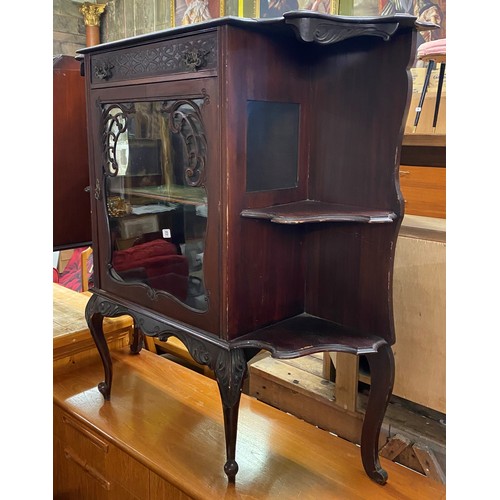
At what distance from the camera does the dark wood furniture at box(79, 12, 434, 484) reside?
1.14 m

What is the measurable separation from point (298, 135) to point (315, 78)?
139 millimetres

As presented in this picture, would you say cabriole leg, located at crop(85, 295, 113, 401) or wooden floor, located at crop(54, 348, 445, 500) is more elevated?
cabriole leg, located at crop(85, 295, 113, 401)

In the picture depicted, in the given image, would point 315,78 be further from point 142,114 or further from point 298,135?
point 142,114

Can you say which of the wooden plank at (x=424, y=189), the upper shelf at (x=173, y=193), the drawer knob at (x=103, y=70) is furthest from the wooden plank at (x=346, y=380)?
the drawer knob at (x=103, y=70)

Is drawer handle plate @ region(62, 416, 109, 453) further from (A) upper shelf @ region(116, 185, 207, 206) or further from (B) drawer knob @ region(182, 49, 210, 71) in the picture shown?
(B) drawer knob @ region(182, 49, 210, 71)

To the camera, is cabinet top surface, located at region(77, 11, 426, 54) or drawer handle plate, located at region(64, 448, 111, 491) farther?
drawer handle plate, located at region(64, 448, 111, 491)

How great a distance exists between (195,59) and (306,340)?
67 centimetres

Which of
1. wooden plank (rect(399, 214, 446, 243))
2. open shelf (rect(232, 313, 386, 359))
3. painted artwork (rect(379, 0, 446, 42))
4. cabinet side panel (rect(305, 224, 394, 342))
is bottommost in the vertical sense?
open shelf (rect(232, 313, 386, 359))

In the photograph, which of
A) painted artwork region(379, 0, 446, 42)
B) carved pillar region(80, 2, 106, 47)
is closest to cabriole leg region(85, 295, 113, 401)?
painted artwork region(379, 0, 446, 42)

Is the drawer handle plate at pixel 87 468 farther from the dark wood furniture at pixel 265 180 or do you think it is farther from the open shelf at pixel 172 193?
the open shelf at pixel 172 193

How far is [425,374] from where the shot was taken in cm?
151

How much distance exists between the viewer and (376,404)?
51.2 inches

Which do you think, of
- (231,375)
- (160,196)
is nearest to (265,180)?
(160,196)

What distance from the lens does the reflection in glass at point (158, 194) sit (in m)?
1.24
